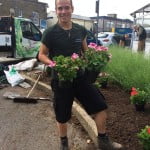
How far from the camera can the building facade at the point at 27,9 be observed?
49763 mm

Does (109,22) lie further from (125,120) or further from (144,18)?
(125,120)

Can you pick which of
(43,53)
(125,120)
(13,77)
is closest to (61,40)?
(43,53)

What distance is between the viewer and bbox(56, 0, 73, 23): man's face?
4.52m

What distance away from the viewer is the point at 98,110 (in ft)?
15.1

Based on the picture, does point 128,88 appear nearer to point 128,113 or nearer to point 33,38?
point 128,113

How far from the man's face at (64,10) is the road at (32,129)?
1.88 meters

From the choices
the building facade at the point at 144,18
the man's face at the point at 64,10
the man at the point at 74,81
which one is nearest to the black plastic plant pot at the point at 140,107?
the man at the point at 74,81

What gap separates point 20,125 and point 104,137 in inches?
86.5

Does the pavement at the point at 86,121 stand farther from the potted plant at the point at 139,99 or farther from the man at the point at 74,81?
the potted plant at the point at 139,99

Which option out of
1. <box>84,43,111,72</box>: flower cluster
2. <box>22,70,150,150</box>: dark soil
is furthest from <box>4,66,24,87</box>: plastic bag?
<box>84,43,111,72</box>: flower cluster

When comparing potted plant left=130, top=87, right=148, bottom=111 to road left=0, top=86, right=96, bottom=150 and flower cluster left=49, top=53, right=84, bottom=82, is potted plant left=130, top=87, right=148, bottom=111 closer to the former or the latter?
road left=0, top=86, right=96, bottom=150

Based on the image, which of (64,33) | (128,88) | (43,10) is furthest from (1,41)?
(43,10)

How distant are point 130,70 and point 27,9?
47.6 meters

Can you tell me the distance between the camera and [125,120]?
19.1 ft
